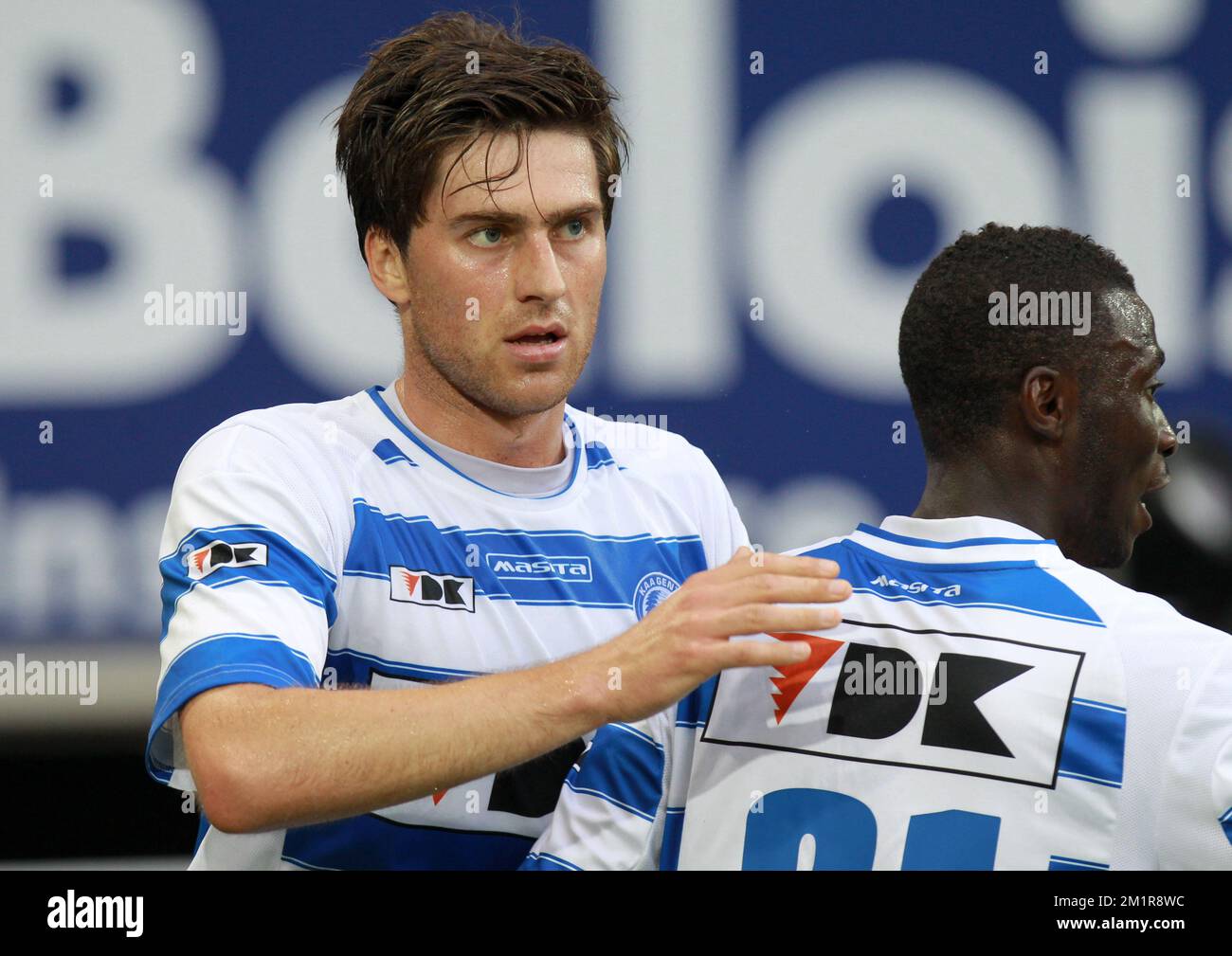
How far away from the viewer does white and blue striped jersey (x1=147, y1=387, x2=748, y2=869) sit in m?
1.72

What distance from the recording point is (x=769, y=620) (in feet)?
4.79

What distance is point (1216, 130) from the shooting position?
10.9ft

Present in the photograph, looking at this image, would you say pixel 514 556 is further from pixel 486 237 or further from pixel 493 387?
pixel 486 237

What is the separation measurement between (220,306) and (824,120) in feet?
4.86

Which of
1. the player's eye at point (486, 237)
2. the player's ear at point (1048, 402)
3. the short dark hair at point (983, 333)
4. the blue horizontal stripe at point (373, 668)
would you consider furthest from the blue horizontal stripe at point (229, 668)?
the player's ear at point (1048, 402)

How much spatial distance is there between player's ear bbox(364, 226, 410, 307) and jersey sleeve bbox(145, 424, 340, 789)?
38cm

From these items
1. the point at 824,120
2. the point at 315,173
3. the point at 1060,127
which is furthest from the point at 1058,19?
the point at 315,173

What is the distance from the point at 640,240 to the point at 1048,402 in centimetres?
174

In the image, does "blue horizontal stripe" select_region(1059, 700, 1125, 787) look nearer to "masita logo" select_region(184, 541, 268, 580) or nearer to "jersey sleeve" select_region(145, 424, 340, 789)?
"jersey sleeve" select_region(145, 424, 340, 789)

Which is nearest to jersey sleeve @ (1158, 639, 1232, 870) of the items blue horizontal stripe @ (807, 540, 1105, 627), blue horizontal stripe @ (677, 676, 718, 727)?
blue horizontal stripe @ (807, 540, 1105, 627)

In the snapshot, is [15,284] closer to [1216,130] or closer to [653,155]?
[653,155]
